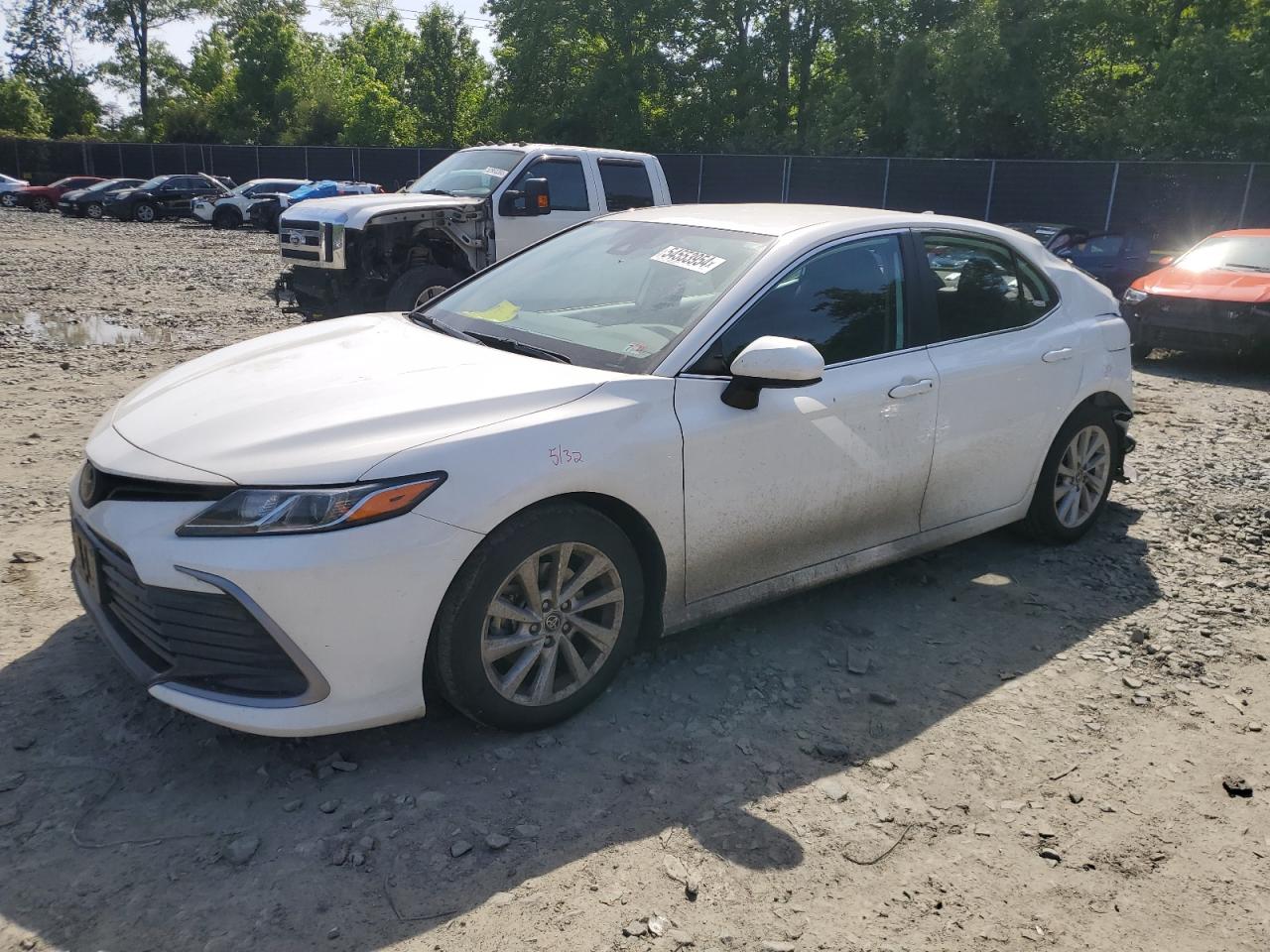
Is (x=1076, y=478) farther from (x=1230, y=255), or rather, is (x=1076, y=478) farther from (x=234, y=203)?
(x=234, y=203)

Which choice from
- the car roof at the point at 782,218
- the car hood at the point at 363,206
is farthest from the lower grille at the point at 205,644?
the car hood at the point at 363,206

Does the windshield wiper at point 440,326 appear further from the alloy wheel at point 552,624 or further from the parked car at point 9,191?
the parked car at point 9,191

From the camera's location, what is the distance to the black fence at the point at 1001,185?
2377 centimetres

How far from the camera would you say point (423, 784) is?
3.09m

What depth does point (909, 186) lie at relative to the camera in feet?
92.1

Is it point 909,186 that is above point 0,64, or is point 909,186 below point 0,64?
below

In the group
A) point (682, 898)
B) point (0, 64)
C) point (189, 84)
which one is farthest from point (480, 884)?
point (0, 64)

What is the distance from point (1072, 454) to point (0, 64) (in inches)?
3080

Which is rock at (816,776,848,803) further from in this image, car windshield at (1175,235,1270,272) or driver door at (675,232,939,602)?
car windshield at (1175,235,1270,272)

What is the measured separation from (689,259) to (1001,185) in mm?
25189

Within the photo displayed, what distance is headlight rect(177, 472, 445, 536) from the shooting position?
2.84 metres

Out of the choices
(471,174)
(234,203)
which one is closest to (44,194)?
(234,203)

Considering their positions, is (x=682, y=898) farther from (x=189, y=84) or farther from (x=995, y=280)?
(x=189, y=84)

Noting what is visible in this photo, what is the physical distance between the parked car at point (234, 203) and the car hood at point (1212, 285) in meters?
27.3
